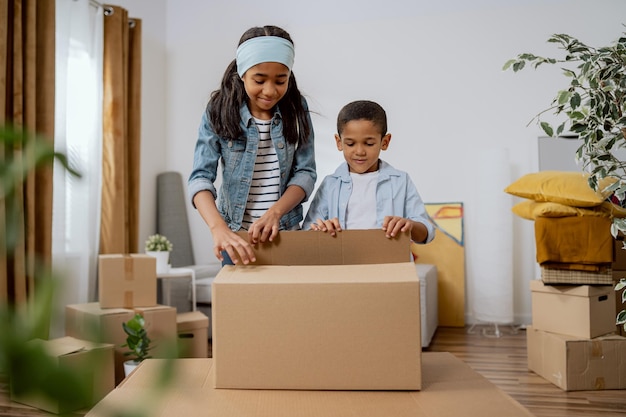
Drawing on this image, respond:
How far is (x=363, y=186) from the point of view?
5.35 feet

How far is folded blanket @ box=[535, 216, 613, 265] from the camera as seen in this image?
282 centimetres

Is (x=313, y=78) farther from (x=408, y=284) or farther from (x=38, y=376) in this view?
(x=38, y=376)

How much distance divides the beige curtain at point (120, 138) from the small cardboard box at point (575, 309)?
2852mm

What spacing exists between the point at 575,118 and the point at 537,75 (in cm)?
290

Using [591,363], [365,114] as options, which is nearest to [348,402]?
[365,114]

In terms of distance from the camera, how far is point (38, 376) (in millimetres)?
153

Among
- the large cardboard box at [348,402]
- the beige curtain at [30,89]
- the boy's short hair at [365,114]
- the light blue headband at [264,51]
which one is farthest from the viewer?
the beige curtain at [30,89]

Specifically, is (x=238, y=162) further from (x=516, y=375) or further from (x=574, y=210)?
(x=516, y=375)

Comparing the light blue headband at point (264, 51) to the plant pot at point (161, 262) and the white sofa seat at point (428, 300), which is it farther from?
the plant pot at point (161, 262)

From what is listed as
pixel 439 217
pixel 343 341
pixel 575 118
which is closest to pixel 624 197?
pixel 575 118

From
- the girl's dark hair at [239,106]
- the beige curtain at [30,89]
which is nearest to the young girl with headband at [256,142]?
the girl's dark hair at [239,106]

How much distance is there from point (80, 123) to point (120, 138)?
346 millimetres

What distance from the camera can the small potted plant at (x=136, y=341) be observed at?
278 centimetres

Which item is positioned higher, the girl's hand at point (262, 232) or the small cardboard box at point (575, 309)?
the girl's hand at point (262, 232)
